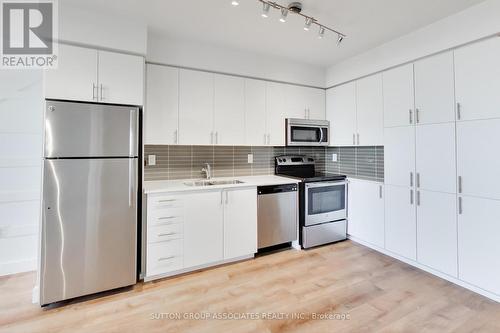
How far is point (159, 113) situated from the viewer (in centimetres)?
276

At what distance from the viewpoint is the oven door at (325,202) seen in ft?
10.7

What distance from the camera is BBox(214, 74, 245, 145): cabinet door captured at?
10.1 ft

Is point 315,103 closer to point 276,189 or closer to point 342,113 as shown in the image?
point 342,113

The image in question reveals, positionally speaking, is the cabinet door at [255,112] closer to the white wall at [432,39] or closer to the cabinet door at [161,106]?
the cabinet door at [161,106]

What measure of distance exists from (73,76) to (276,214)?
101 inches

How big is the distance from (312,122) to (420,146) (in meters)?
1.46

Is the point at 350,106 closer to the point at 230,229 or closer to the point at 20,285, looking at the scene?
the point at 230,229

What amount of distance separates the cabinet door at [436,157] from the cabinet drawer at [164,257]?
272 centimetres

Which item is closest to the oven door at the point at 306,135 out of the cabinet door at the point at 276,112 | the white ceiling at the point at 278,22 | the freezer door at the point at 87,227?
the cabinet door at the point at 276,112

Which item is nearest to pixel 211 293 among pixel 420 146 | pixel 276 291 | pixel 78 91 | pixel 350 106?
pixel 276 291

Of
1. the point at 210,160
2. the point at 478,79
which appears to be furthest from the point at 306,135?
the point at 478,79

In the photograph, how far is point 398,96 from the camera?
2.85 m

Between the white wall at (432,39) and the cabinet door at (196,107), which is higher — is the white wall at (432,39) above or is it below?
above

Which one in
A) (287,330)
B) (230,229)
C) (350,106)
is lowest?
(287,330)
